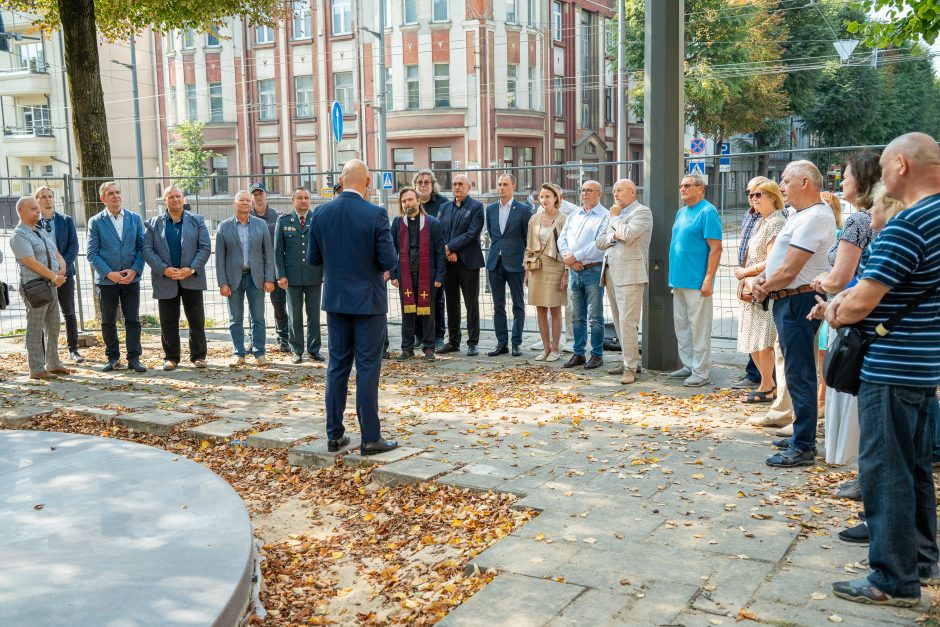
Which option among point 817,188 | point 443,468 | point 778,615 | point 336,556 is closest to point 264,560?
point 336,556

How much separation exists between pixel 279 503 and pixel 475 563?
7.21 ft

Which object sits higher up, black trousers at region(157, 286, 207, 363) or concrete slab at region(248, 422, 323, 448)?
black trousers at region(157, 286, 207, 363)

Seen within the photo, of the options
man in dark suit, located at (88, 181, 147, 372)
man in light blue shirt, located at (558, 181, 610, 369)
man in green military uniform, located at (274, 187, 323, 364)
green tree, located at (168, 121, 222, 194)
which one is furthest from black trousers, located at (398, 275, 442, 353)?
green tree, located at (168, 121, 222, 194)

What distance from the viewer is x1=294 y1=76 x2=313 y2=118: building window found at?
1874 inches

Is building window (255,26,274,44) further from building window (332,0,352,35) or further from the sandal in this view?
the sandal

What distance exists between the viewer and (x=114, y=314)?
11266 mm

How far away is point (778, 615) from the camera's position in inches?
159

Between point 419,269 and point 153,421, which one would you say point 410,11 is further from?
point 153,421

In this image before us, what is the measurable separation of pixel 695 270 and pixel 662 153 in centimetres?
150

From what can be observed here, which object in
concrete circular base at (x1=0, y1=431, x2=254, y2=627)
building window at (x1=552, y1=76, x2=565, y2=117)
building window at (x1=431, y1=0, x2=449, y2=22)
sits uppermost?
building window at (x1=431, y1=0, x2=449, y2=22)

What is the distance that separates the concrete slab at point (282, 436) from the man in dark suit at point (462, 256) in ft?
13.4

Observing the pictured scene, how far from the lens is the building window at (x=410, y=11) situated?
42875mm

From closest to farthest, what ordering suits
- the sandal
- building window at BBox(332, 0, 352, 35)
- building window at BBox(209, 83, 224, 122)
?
the sandal, building window at BBox(332, 0, 352, 35), building window at BBox(209, 83, 224, 122)

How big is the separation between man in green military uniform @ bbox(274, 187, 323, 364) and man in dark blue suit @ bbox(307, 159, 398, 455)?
442cm
